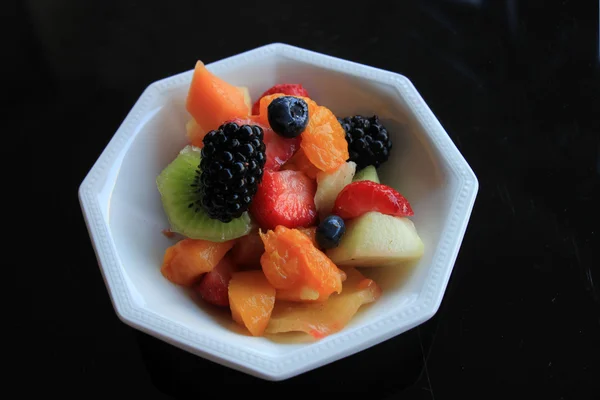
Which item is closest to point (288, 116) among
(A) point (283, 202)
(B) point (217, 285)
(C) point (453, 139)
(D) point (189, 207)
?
(A) point (283, 202)

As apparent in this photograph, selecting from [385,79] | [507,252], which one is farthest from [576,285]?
[385,79]

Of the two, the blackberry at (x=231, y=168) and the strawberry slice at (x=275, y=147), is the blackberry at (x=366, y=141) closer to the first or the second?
the strawberry slice at (x=275, y=147)

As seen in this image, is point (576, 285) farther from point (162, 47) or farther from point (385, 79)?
point (162, 47)

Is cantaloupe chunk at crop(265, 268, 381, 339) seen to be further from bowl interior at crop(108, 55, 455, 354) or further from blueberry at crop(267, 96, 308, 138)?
blueberry at crop(267, 96, 308, 138)

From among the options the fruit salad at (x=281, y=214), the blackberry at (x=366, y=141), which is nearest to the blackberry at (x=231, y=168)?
the fruit salad at (x=281, y=214)

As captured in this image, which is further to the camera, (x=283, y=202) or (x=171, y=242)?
(x=171, y=242)

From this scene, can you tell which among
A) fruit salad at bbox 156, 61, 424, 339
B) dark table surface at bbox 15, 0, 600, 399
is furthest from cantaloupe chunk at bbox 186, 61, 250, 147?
dark table surface at bbox 15, 0, 600, 399

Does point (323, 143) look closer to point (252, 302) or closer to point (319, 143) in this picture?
point (319, 143)
